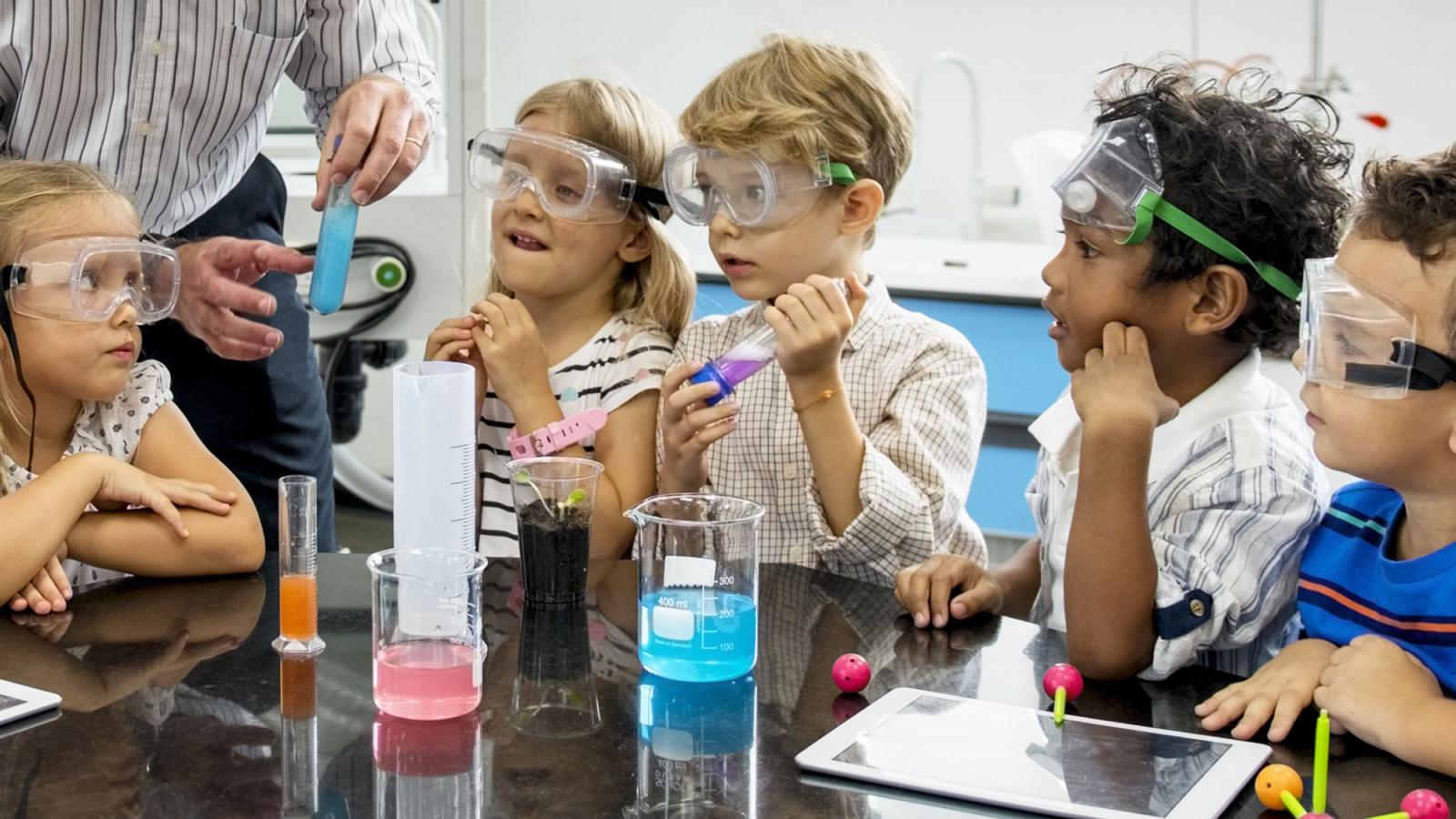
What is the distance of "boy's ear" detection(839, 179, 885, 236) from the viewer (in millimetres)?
1998

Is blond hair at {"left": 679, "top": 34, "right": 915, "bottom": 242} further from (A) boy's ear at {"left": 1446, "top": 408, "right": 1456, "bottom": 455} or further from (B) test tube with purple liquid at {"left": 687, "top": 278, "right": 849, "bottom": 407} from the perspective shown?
(A) boy's ear at {"left": 1446, "top": 408, "right": 1456, "bottom": 455}

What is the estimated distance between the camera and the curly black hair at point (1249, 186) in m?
1.56

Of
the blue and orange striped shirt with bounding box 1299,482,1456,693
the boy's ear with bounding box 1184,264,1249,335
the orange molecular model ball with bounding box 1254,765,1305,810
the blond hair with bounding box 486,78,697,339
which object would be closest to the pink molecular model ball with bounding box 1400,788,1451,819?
the orange molecular model ball with bounding box 1254,765,1305,810

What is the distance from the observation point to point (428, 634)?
124 centimetres

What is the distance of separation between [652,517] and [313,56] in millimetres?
1261

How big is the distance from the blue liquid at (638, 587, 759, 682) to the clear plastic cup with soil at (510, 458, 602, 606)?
203mm

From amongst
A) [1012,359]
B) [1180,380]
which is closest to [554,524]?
[1180,380]

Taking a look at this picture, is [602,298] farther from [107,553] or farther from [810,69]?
[107,553]

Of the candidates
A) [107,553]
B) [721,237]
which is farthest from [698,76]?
[107,553]

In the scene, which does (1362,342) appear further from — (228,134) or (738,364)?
(228,134)

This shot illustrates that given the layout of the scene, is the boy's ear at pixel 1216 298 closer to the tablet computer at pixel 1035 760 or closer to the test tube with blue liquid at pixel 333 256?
the tablet computer at pixel 1035 760

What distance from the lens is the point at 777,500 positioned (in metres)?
2.02

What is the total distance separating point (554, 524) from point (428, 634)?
0.27m

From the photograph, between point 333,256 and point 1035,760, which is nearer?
point 1035,760
